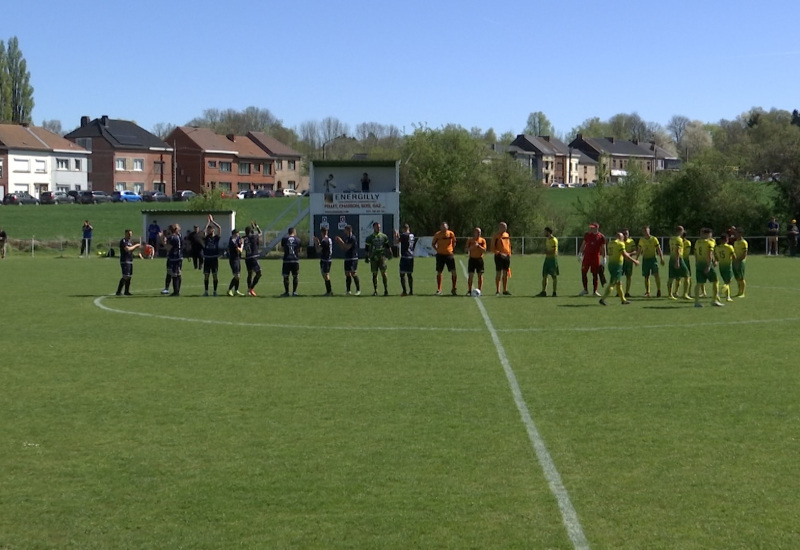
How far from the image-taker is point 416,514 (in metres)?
7.37

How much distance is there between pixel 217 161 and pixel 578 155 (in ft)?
232

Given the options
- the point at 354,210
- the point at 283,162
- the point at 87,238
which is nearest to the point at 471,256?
the point at 354,210

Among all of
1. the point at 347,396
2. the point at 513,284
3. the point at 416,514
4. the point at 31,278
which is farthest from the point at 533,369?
the point at 31,278

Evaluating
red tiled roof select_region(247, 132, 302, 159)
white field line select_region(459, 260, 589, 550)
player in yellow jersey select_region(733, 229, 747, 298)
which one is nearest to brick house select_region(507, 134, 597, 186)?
red tiled roof select_region(247, 132, 302, 159)

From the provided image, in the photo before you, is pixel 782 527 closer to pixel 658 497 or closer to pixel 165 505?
pixel 658 497

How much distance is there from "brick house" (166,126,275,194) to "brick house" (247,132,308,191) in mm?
1390

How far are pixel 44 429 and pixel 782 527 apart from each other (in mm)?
6838

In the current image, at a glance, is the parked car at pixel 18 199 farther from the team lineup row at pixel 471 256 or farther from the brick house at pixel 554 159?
the brick house at pixel 554 159

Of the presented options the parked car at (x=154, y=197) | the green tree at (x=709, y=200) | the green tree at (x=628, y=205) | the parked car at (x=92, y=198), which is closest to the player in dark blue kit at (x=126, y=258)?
the green tree at (x=628, y=205)

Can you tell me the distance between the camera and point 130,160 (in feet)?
392

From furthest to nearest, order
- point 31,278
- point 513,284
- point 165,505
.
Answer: point 31,278 → point 513,284 → point 165,505

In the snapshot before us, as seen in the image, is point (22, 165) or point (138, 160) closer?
point (22, 165)

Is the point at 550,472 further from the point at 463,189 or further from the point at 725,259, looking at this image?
the point at 463,189

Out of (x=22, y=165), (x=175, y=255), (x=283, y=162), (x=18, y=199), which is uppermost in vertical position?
(x=283, y=162)
